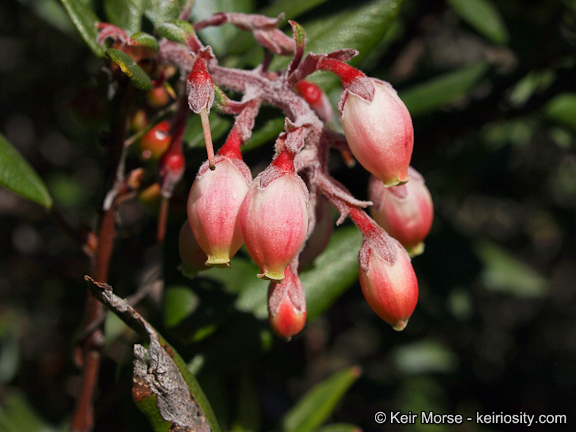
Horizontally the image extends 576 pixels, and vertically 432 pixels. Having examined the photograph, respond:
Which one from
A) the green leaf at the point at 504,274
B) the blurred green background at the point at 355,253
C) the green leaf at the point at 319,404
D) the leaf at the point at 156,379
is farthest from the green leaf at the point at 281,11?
the green leaf at the point at 504,274

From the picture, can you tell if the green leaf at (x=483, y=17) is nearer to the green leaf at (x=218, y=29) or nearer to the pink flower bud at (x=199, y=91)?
the green leaf at (x=218, y=29)

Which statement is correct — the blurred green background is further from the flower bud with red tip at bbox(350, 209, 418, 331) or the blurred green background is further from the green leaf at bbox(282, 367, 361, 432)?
the flower bud with red tip at bbox(350, 209, 418, 331)

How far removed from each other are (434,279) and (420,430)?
28.1 inches

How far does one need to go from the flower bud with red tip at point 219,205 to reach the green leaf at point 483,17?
4.39 ft

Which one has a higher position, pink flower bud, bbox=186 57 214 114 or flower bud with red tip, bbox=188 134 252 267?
pink flower bud, bbox=186 57 214 114

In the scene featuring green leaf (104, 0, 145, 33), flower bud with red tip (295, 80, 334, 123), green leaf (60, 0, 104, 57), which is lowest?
flower bud with red tip (295, 80, 334, 123)

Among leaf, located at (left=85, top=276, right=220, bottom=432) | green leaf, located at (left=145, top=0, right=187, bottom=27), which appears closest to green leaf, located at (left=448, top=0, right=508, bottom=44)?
green leaf, located at (left=145, top=0, right=187, bottom=27)

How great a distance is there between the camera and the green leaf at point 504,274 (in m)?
2.51

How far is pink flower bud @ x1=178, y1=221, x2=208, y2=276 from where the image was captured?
3.05ft

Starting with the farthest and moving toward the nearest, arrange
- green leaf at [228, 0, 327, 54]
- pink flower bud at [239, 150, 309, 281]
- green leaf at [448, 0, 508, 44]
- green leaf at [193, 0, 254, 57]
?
green leaf at [448, 0, 508, 44] → green leaf at [193, 0, 254, 57] → green leaf at [228, 0, 327, 54] → pink flower bud at [239, 150, 309, 281]

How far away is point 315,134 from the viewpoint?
90cm

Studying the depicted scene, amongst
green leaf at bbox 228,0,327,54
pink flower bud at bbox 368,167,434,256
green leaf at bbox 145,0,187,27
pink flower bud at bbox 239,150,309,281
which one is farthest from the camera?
green leaf at bbox 228,0,327,54

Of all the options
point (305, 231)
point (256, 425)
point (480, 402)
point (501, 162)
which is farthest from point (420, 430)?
point (305, 231)

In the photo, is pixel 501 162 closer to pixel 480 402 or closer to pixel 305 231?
pixel 480 402
